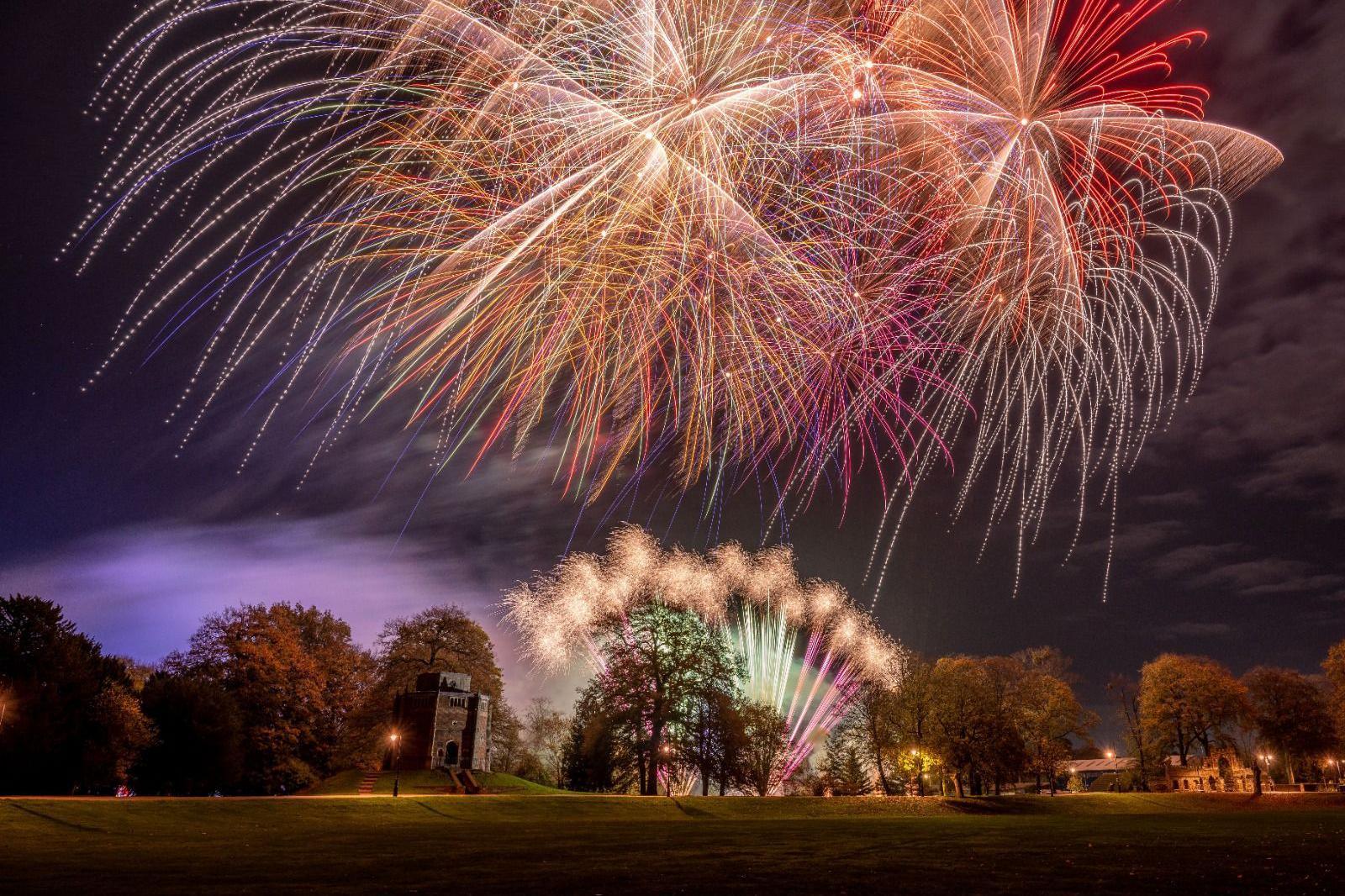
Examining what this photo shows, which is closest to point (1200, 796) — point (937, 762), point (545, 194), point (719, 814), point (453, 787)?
point (937, 762)

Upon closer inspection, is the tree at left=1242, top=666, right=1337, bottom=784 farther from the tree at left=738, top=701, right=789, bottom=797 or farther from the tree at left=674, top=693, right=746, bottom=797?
the tree at left=674, top=693, right=746, bottom=797

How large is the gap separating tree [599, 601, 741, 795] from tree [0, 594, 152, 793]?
2310 cm

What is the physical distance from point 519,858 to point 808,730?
4875 centimetres

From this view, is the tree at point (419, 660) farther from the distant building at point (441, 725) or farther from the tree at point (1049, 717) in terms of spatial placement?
the tree at point (1049, 717)

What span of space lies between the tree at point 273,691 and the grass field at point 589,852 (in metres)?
18.9

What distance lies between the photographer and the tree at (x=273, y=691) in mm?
48969

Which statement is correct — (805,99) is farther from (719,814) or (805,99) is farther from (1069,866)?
(719,814)

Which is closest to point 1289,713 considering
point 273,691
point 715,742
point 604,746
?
point 715,742

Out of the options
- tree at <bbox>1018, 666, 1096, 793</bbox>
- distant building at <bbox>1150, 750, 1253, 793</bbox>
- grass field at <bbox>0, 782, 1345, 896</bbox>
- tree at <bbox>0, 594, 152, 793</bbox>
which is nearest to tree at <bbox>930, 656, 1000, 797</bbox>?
tree at <bbox>1018, 666, 1096, 793</bbox>

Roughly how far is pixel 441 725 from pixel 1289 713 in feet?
190

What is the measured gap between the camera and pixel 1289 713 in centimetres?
5822

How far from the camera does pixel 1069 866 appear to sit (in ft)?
45.8

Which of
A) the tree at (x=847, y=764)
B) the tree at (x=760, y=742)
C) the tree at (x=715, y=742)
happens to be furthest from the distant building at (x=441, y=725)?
the tree at (x=847, y=764)

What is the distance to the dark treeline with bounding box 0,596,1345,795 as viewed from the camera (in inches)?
1426
